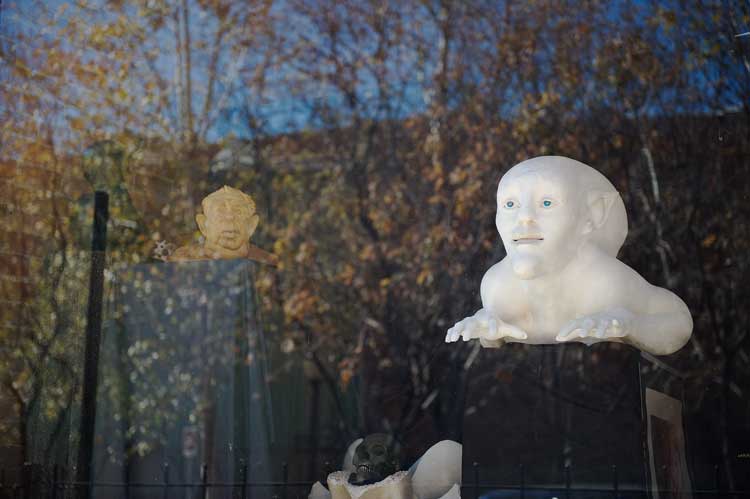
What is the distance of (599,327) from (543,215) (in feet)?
1.68

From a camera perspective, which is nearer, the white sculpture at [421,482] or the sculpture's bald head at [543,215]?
the sculpture's bald head at [543,215]

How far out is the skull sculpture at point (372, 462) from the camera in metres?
4.39

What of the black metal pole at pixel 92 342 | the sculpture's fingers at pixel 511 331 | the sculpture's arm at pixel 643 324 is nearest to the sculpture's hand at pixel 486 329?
the sculpture's fingers at pixel 511 331

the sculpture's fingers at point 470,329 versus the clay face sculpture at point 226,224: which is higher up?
the clay face sculpture at point 226,224

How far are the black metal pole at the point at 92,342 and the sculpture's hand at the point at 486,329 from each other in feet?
7.76

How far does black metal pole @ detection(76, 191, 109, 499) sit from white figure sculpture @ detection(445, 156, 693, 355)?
2.37 metres

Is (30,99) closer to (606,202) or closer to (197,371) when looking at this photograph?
(197,371)

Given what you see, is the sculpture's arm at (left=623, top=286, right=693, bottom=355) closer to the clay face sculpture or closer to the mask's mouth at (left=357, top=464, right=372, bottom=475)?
the mask's mouth at (left=357, top=464, right=372, bottom=475)

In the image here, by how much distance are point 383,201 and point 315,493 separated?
2.50 m

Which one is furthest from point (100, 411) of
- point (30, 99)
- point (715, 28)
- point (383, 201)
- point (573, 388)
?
point (715, 28)

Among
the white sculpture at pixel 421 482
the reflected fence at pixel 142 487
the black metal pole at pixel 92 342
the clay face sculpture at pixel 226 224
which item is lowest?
the reflected fence at pixel 142 487

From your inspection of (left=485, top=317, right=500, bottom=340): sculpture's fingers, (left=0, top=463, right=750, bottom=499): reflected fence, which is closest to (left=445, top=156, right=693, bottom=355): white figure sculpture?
(left=485, top=317, right=500, bottom=340): sculpture's fingers

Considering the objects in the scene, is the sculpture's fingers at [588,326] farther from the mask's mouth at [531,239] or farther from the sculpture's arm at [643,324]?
the mask's mouth at [531,239]

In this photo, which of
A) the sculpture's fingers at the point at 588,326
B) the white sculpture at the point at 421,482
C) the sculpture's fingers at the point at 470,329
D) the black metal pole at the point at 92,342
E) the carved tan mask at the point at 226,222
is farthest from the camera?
the carved tan mask at the point at 226,222
